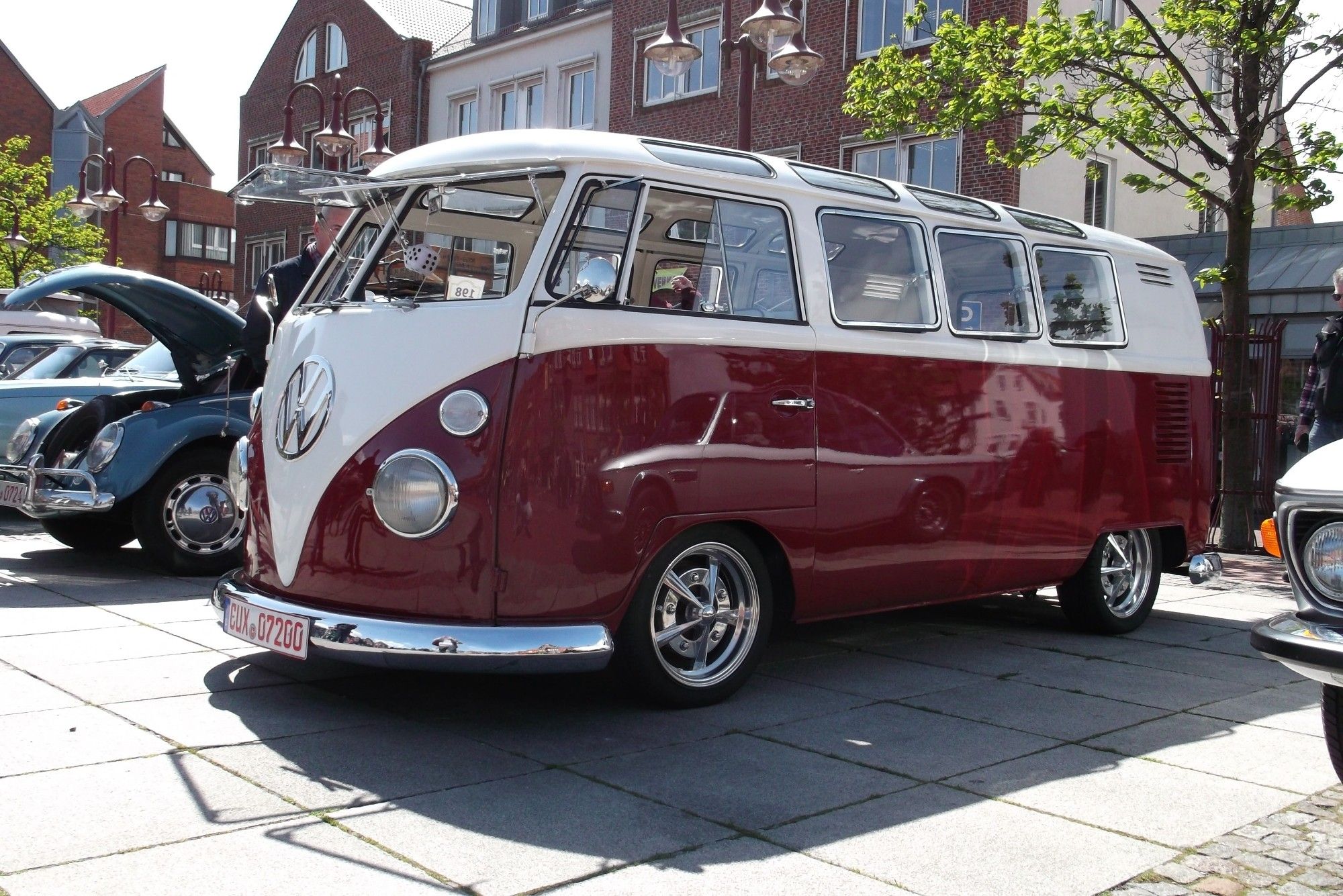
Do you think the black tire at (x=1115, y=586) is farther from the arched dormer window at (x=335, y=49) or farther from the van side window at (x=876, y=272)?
the arched dormer window at (x=335, y=49)

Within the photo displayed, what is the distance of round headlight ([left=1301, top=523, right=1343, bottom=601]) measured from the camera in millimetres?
3703

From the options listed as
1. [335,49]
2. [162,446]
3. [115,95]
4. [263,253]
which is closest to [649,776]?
[162,446]

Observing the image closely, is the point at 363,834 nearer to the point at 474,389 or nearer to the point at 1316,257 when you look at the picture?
the point at 474,389

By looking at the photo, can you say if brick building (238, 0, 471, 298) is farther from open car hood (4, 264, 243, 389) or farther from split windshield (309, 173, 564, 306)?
split windshield (309, 173, 564, 306)

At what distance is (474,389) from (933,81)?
11.3 m

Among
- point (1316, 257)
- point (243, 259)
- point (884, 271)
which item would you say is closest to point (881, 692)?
point (884, 271)

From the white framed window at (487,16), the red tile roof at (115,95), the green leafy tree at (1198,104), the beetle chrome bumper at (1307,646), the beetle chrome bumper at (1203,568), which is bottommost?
the beetle chrome bumper at (1203,568)

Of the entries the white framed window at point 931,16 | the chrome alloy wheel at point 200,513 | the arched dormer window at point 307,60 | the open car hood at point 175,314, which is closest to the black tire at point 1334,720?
the open car hood at point 175,314

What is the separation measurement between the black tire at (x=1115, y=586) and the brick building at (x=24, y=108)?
185 ft

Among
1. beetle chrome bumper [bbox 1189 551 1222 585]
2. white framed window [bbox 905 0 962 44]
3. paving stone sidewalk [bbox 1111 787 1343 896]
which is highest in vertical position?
white framed window [bbox 905 0 962 44]

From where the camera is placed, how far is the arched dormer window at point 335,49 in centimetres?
3903

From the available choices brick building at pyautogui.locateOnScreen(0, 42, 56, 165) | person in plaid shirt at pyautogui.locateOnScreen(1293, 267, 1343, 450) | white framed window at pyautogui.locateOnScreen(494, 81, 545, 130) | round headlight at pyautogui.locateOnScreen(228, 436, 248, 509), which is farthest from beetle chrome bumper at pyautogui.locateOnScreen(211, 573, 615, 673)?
brick building at pyautogui.locateOnScreen(0, 42, 56, 165)

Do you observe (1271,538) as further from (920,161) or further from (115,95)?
(115,95)

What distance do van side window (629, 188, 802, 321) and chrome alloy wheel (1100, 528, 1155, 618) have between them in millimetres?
3133
